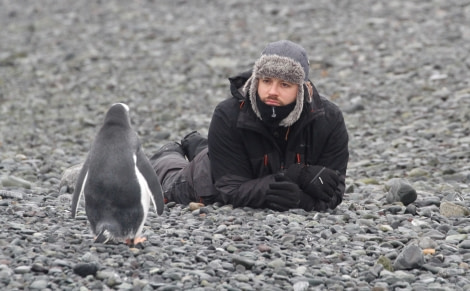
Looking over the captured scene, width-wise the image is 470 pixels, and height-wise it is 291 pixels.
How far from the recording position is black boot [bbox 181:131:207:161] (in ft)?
23.3

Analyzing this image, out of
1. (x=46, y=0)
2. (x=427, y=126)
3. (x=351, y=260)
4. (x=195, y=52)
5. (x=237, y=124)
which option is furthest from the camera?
(x=46, y=0)

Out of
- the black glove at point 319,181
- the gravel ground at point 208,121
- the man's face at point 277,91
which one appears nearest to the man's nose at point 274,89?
the man's face at point 277,91

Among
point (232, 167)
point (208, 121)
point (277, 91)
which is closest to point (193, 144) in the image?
point (232, 167)

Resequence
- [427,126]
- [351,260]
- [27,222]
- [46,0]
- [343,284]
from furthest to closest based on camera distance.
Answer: [46,0], [427,126], [27,222], [351,260], [343,284]

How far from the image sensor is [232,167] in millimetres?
5895

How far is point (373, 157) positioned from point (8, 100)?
5583 mm

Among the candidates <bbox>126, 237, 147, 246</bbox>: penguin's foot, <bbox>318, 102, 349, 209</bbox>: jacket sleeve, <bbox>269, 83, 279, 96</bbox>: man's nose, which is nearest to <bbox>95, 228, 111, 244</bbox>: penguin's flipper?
<bbox>126, 237, 147, 246</bbox>: penguin's foot

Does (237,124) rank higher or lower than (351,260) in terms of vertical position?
higher

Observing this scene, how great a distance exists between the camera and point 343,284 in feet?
14.9

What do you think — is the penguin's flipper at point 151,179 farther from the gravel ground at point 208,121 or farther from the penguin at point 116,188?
the gravel ground at point 208,121

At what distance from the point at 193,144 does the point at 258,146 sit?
4.53ft

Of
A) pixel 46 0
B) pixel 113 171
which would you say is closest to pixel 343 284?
A: pixel 113 171

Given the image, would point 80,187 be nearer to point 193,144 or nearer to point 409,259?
point 409,259

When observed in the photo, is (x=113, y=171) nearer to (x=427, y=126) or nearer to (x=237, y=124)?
(x=237, y=124)
